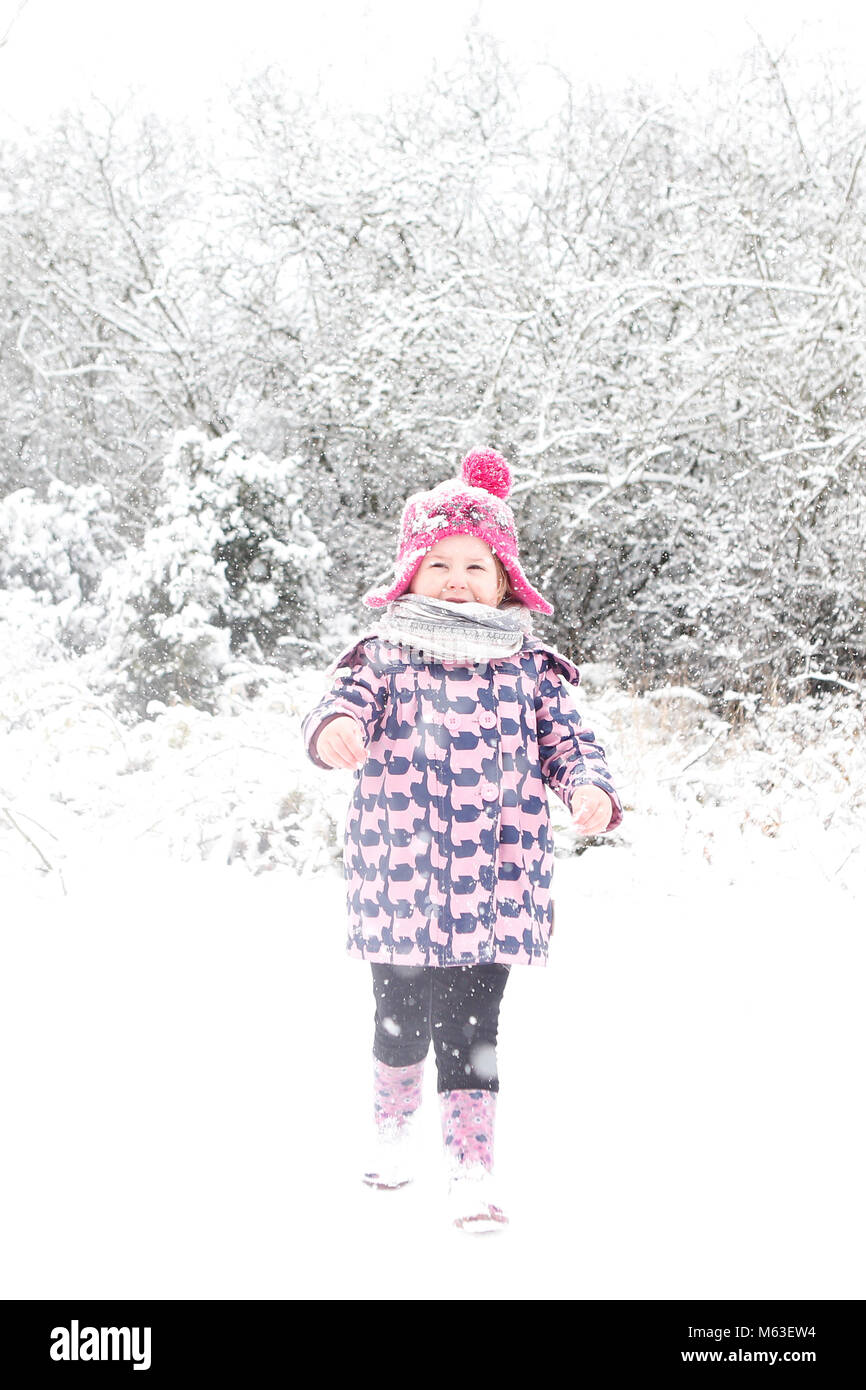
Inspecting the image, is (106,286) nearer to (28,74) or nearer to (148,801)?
(28,74)

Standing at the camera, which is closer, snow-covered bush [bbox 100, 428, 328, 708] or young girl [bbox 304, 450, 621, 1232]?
young girl [bbox 304, 450, 621, 1232]

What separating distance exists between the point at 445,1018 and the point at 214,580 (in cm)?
576

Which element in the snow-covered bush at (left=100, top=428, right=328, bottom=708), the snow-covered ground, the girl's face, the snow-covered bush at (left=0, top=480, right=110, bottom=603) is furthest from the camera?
the snow-covered bush at (left=0, top=480, right=110, bottom=603)

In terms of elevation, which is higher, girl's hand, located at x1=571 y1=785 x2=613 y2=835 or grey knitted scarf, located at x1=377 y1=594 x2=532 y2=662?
grey knitted scarf, located at x1=377 y1=594 x2=532 y2=662

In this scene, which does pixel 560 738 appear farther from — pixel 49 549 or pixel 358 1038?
pixel 49 549

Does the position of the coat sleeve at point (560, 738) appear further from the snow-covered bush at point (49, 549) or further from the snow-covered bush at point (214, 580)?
the snow-covered bush at point (49, 549)

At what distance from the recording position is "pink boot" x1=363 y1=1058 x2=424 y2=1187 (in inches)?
83.7

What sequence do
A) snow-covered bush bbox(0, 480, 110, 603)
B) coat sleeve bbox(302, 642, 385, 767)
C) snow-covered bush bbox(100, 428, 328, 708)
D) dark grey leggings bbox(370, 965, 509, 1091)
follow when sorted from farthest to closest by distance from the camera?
snow-covered bush bbox(0, 480, 110, 603) → snow-covered bush bbox(100, 428, 328, 708) → dark grey leggings bbox(370, 965, 509, 1091) → coat sleeve bbox(302, 642, 385, 767)

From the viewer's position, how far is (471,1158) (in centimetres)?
203

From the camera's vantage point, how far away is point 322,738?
1973 mm

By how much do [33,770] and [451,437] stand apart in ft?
14.7

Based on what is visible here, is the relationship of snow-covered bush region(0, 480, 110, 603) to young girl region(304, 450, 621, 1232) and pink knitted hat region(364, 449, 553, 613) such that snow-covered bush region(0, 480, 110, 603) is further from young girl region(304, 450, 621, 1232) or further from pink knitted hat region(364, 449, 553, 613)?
young girl region(304, 450, 621, 1232)

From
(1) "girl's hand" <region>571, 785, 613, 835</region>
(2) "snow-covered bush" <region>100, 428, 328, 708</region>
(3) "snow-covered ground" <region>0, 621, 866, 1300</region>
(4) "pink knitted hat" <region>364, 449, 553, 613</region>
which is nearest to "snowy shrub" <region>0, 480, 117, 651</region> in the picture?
(2) "snow-covered bush" <region>100, 428, 328, 708</region>
